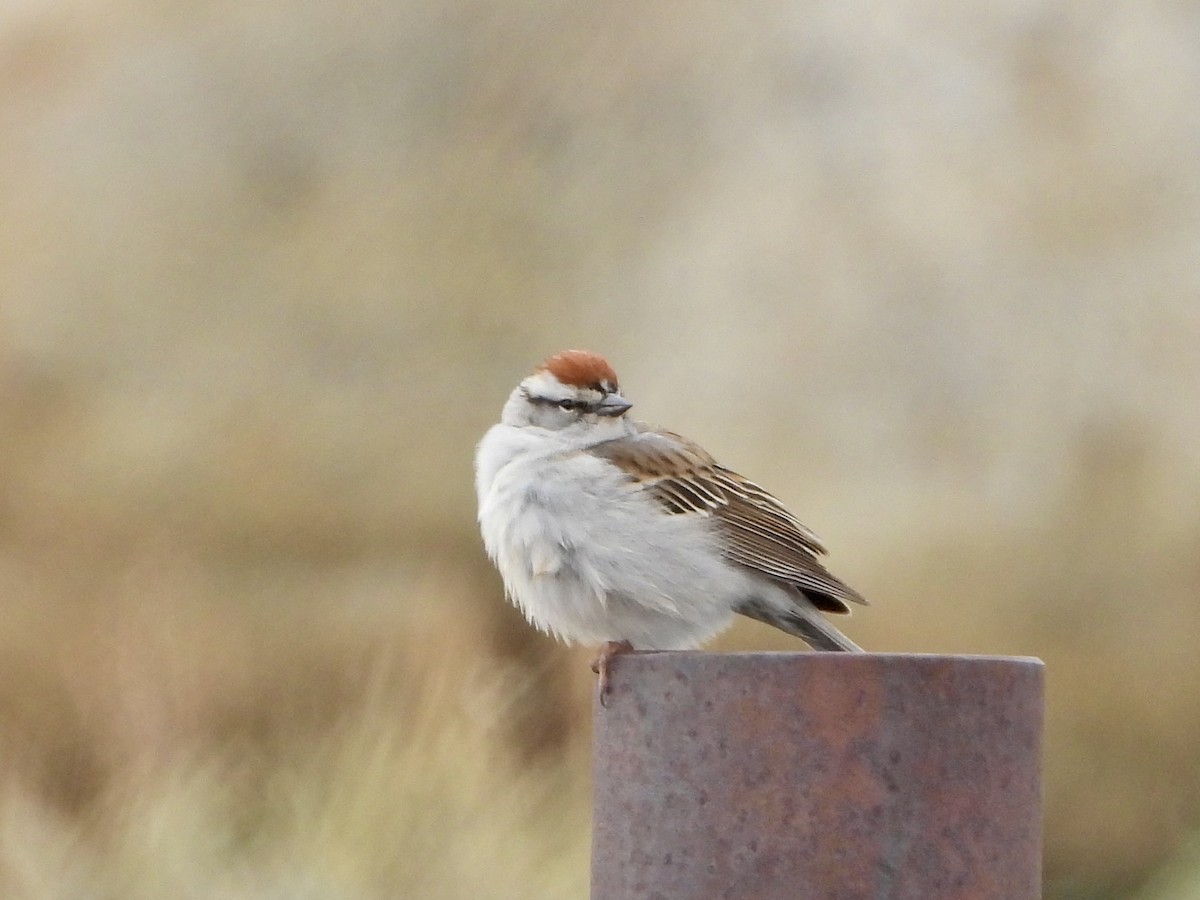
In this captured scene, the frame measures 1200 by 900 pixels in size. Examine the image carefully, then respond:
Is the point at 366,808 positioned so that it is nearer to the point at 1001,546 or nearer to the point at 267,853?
the point at 267,853

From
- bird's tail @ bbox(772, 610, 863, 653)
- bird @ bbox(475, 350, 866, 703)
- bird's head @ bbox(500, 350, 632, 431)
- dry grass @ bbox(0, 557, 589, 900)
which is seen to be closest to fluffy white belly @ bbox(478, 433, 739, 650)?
bird @ bbox(475, 350, 866, 703)

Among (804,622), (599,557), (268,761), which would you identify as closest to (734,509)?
(804,622)

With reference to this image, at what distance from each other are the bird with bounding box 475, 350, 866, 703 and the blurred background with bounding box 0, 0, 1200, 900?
2.92 m

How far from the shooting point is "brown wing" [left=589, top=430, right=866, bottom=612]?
404cm

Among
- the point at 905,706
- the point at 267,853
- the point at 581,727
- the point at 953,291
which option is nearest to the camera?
the point at 905,706

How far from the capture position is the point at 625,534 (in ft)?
12.7

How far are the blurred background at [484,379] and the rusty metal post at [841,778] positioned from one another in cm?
421

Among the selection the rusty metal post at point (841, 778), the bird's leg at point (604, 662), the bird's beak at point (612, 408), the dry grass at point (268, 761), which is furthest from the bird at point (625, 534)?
the dry grass at point (268, 761)

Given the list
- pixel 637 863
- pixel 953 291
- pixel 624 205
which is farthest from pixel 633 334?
pixel 637 863

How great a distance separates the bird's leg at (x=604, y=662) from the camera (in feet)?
9.52

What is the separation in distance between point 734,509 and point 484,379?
401cm

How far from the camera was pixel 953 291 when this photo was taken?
7.88 m

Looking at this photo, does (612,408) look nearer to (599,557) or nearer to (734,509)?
(734,509)

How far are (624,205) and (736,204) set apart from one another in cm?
57
